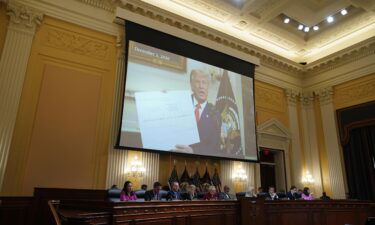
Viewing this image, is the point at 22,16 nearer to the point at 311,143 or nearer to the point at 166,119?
the point at 166,119

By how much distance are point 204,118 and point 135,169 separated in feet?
7.91

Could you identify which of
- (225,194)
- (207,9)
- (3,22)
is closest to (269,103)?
(207,9)

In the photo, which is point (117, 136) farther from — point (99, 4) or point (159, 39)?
point (99, 4)

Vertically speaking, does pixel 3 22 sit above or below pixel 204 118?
above

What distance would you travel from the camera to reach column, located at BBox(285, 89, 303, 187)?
1029 cm

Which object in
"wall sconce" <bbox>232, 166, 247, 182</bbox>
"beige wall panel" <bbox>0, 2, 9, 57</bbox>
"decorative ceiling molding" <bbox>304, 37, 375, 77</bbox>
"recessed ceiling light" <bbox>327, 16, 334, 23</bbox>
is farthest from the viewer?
"decorative ceiling molding" <bbox>304, 37, 375, 77</bbox>

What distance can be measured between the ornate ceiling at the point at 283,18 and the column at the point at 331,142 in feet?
5.49

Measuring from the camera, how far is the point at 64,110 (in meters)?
6.59

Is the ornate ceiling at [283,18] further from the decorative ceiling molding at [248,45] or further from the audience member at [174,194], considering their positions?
the audience member at [174,194]

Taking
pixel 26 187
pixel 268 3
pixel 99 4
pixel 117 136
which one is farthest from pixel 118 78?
pixel 268 3

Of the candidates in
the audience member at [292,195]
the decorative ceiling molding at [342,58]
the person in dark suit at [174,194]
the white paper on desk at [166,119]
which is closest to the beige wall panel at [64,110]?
the white paper on desk at [166,119]

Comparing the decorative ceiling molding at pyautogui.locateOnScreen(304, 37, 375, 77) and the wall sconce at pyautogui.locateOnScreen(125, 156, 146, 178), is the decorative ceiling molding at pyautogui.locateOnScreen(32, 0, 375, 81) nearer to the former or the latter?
the decorative ceiling molding at pyautogui.locateOnScreen(304, 37, 375, 77)

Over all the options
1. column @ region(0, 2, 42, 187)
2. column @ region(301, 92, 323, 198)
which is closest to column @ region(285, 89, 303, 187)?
column @ region(301, 92, 323, 198)

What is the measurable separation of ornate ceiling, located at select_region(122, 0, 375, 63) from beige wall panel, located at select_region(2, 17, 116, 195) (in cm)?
231
